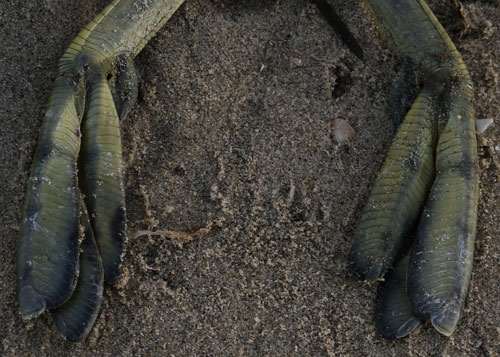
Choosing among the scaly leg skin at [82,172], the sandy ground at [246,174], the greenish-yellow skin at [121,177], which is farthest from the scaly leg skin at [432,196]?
the scaly leg skin at [82,172]

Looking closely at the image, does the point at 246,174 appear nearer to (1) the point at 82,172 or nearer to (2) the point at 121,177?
(2) the point at 121,177

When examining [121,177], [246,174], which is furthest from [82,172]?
[246,174]

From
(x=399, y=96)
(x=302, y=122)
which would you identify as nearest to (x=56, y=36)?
(x=302, y=122)

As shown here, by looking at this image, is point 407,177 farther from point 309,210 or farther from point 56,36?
point 56,36

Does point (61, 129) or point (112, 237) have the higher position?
point (61, 129)

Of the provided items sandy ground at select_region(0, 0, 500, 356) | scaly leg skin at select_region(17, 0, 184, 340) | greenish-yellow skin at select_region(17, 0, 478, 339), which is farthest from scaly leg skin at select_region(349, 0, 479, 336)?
scaly leg skin at select_region(17, 0, 184, 340)

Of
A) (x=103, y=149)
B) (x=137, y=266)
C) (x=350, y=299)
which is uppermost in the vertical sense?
(x=103, y=149)

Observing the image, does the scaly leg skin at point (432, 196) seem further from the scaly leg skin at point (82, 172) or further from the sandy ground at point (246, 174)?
the scaly leg skin at point (82, 172)
